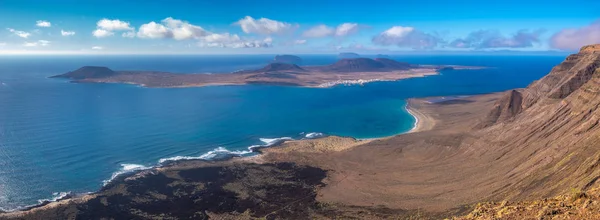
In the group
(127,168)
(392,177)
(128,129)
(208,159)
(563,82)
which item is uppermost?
(563,82)

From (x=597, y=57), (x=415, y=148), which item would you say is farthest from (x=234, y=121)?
(x=597, y=57)

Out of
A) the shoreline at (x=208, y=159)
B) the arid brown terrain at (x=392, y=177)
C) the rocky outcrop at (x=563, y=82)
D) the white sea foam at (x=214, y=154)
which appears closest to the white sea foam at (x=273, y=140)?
the shoreline at (x=208, y=159)

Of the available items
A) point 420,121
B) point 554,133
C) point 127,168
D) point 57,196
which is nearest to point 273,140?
point 127,168

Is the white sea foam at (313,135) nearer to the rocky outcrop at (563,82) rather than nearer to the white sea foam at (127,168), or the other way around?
the rocky outcrop at (563,82)

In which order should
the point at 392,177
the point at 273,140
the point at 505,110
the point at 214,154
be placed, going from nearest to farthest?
the point at 392,177
the point at 214,154
the point at 505,110
the point at 273,140

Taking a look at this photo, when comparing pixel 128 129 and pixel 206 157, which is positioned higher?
pixel 128 129

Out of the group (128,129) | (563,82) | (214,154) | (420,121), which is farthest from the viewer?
(420,121)

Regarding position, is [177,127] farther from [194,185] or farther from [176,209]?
[176,209]

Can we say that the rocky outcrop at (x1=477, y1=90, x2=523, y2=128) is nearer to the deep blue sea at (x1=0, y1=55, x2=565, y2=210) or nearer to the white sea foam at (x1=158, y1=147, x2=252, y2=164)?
the deep blue sea at (x1=0, y1=55, x2=565, y2=210)

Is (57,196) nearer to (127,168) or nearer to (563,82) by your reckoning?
(127,168)
